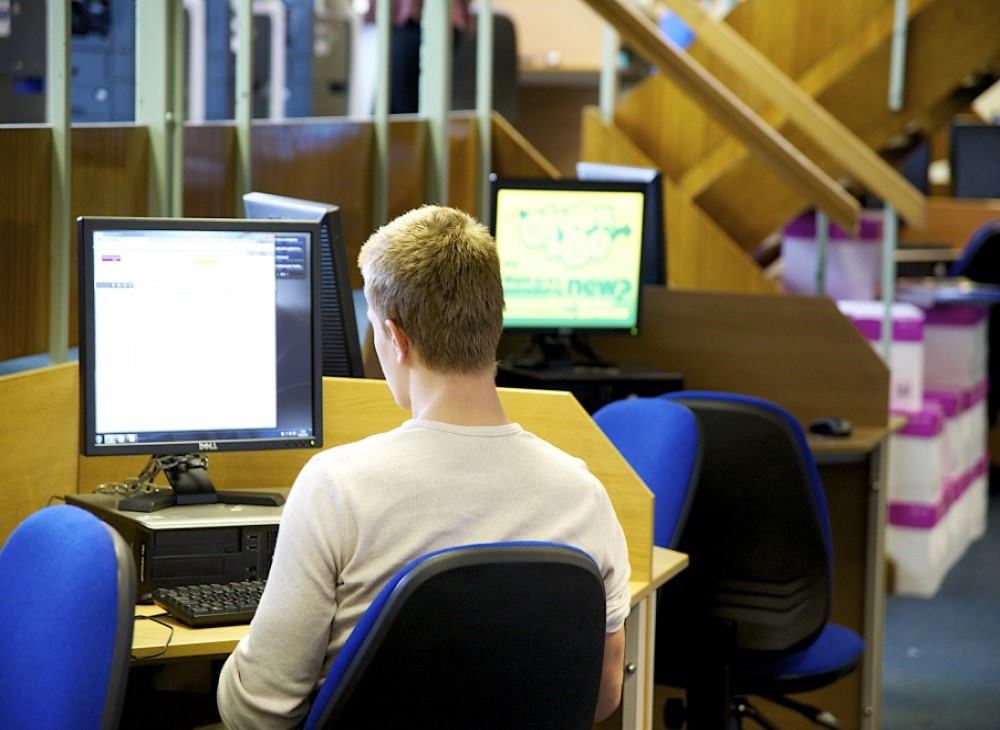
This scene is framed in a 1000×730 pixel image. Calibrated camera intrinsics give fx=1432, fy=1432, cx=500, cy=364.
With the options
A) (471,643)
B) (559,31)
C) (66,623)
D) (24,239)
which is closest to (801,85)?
(24,239)

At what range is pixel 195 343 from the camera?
2.21 meters

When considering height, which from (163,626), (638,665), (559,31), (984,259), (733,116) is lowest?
(638,665)

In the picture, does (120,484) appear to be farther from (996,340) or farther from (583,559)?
(996,340)

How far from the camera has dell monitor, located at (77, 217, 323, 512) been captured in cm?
216

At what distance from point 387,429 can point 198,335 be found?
13.7 inches

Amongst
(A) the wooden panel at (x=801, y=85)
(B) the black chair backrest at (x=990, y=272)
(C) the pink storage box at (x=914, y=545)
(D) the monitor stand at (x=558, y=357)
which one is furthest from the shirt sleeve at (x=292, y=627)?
(B) the black chair backrest at (x=990, y=272)

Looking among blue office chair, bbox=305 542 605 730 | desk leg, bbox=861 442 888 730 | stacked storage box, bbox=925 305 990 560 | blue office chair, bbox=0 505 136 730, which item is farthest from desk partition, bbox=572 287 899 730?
blue office chair, bbox=0 505 136 730

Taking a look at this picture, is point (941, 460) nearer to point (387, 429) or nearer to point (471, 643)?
point (387, 429)

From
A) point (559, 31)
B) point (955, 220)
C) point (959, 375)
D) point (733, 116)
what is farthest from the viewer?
point (559, 31)

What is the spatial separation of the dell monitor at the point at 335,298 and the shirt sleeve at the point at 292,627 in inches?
33.3

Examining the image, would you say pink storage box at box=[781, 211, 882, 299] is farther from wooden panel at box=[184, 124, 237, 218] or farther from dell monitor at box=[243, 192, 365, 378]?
dell monitor at box=[243, 192, 365, 378]

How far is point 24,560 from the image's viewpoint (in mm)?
1498

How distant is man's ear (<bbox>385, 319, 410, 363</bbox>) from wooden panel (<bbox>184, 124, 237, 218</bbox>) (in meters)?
1.82

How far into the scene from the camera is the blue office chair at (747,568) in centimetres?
274
